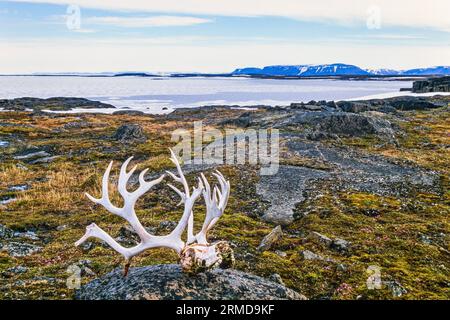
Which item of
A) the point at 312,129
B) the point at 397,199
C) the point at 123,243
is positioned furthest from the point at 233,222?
the point at 312,129

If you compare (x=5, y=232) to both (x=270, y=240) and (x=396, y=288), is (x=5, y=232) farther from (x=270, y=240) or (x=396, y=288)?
(x=396, y=288)

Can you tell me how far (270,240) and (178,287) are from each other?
8.49 meters

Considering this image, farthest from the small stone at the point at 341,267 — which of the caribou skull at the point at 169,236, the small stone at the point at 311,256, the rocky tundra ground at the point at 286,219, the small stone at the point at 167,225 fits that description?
the small stone at the point at 167,225

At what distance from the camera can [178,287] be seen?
876cm

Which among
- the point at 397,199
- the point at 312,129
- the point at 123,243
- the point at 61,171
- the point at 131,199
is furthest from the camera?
the point at 312,129

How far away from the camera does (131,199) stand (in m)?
9.11

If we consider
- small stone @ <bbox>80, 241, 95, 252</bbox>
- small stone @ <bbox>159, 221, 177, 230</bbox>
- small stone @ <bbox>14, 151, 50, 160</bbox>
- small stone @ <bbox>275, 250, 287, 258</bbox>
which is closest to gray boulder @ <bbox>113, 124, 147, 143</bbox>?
small stone @ <bbox>14, 151, 50, 160</bbox>

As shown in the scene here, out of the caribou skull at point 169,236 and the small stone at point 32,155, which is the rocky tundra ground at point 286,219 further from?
the caribou skull at point 169,236

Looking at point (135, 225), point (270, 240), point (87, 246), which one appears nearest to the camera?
point (135, 225)

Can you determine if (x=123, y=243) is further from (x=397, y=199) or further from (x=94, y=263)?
(x=397, y=199)

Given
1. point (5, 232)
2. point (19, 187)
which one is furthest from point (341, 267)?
point (19, 187)

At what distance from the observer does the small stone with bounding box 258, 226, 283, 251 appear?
53.6 ft

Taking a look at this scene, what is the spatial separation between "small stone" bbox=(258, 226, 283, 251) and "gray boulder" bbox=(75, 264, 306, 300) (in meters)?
6.15
